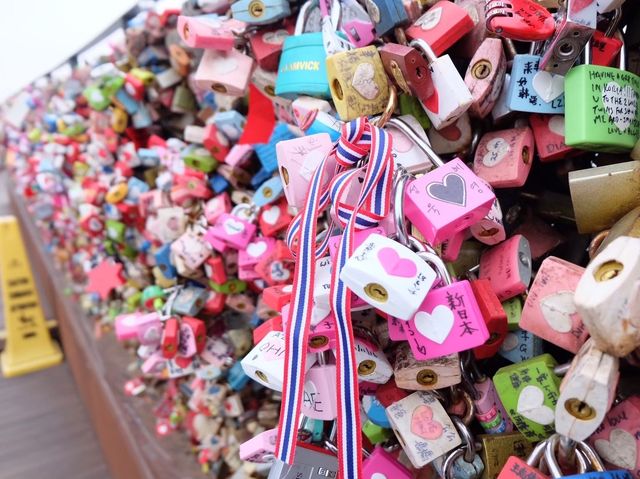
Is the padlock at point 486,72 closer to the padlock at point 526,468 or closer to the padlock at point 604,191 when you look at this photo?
the padlock at point 604,191

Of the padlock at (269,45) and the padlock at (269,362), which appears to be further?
the padlock at (269,45)

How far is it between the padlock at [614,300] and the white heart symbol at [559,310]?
6cm

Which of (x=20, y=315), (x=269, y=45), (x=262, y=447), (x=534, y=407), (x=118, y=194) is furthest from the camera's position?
(x=20, y=315)

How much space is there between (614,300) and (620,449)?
0.14 m

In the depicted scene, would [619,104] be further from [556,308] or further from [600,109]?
[556,308]

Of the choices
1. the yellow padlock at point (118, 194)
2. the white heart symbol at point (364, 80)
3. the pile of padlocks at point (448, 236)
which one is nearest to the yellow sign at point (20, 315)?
the yellow padlock at point (118, 194)

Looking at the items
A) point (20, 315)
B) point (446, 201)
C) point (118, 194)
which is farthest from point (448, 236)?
point (20, 315)

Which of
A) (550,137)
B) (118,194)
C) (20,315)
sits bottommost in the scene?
(20,315)

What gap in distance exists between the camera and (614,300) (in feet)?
0.91

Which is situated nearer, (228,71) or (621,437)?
(621,437)

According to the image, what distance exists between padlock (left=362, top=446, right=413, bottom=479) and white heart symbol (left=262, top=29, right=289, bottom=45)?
0.46 m

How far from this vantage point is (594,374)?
0.95 ft

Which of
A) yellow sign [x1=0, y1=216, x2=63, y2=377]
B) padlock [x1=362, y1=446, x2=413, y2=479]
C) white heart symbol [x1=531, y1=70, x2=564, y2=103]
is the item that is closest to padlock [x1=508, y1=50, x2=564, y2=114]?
white heart symbol [x1=531, y1=70, x2=564, y2=103]

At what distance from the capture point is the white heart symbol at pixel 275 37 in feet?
1.97
